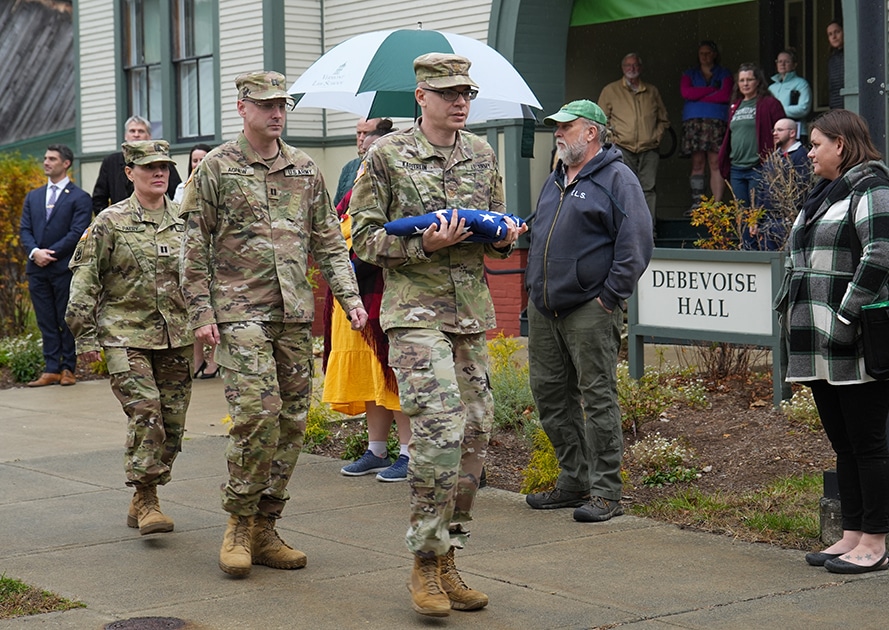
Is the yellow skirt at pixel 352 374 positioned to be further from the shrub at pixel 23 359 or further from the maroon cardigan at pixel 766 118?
the shrub at pixel 23 359

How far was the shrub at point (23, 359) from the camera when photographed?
13.4 metres

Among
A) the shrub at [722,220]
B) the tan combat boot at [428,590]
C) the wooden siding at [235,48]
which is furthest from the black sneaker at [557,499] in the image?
the wooden siding at [235,48]

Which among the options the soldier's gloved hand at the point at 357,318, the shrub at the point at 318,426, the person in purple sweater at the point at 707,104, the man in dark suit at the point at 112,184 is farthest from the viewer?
the person in purple sweater at the point at 707,104

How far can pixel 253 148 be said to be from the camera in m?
6.11

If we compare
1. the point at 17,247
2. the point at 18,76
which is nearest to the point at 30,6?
the point at 18,76

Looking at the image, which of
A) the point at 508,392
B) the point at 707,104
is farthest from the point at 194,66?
the point at 508,392

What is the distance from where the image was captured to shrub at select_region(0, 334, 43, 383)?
1343cm

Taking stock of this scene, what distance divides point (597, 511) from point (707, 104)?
8.87 m

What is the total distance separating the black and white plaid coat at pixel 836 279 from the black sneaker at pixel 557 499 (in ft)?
5.51

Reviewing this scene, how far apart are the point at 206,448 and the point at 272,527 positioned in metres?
3.35

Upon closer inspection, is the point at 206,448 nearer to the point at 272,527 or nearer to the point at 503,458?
the point at 503,458

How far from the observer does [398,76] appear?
27.9 ft

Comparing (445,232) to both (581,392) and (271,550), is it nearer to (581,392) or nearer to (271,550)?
(271,550)

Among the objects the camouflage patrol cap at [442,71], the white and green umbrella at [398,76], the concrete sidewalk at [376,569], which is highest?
the white and green umbrella at [398,76]
